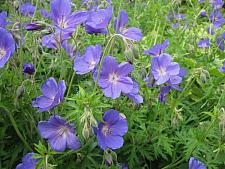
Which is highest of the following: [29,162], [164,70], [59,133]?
[164,70]

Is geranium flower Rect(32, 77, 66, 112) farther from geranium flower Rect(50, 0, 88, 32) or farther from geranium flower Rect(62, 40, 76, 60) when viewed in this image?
geranium flower Rect(62, 40, 76, 60)

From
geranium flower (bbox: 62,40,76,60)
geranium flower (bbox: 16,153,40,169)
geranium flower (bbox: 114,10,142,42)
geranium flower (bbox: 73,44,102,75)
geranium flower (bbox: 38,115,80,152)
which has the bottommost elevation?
geranium flower (bbox: 16,153,40,169)

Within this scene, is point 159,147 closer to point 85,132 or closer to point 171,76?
point 171,76

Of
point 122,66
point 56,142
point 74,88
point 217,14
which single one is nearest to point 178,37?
point 217,14

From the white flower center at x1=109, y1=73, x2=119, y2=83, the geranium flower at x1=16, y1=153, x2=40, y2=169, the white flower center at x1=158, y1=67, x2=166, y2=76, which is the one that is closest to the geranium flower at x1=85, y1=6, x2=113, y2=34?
the white flower center at x1=109, y1=73, x2=119, y2=83

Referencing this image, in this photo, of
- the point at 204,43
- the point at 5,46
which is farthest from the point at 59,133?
the point at 204,43

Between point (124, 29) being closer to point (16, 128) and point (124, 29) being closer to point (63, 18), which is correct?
point (63, 18)
